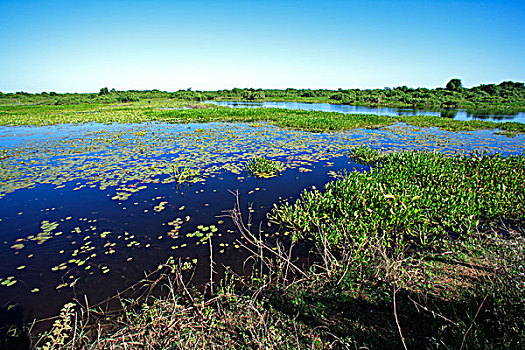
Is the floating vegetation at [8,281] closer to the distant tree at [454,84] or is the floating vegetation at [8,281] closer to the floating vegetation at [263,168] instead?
the floating vegetation at [263,168]

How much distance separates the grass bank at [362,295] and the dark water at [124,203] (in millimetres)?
605

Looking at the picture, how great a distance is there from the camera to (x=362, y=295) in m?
3.38

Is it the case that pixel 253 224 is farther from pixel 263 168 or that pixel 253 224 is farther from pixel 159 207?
pixel 263 168

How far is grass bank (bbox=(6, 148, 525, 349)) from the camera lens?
8.73ft

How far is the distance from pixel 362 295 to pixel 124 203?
6.20 metres

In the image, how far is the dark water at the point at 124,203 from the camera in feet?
13.6

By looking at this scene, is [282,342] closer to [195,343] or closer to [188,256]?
[195,343]

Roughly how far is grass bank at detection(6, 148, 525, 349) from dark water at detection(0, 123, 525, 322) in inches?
23.8

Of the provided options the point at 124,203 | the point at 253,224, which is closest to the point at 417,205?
the point at 253,224

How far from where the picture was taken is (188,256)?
4609mm

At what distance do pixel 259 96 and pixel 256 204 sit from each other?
7069 centimetres

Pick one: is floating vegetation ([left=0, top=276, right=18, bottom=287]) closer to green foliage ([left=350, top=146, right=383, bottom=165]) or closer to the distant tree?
green foliage ([left=350, top=146, right=383, bottom=165])

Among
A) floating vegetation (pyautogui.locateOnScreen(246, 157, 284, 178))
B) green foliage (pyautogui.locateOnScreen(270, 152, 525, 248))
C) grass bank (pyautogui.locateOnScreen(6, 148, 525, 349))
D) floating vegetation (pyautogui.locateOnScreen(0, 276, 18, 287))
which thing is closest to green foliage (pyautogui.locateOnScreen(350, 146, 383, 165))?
green foliage (pyautogui.locateOnScreen(270, 152, 525, 248))

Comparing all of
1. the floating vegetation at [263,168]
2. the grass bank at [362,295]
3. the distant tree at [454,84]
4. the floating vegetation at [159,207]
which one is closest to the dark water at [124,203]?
the floating vegetation at [159,207]
